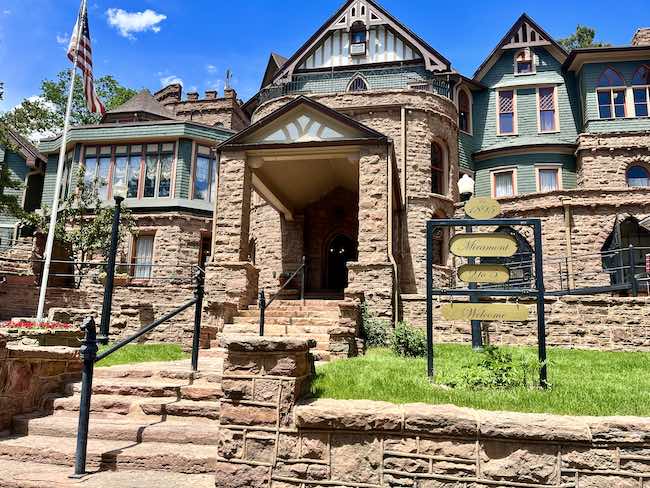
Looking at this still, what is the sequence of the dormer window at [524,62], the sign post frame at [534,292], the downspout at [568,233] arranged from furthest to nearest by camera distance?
the dormer window at [524,62] → the downspout at [568,233] → the sign post frame at [534,292]

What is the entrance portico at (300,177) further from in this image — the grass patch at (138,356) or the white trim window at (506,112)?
the white trim window at (506,112)

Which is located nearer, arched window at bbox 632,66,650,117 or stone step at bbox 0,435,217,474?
stone step at bbox 0,435,217,474

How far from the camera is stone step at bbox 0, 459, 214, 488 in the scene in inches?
168

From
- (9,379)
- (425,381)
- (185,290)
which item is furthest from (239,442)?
(185,290)

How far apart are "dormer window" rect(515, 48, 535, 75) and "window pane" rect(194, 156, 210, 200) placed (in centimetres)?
1594

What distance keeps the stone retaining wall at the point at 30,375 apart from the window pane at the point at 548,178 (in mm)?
20969

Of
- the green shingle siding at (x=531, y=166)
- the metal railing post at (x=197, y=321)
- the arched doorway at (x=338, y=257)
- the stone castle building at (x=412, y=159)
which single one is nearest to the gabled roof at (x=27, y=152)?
the stone castle building at (x=412, y=159)

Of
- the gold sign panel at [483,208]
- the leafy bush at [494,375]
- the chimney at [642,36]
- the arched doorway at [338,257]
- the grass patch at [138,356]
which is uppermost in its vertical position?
the chimney at [642,36]

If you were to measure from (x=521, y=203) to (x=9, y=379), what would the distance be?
61.3 feet

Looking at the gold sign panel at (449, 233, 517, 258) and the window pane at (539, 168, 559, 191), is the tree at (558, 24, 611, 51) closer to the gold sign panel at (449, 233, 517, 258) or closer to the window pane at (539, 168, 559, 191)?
the window pane at (539, 168, 559, 191)

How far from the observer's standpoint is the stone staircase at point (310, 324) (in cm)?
909

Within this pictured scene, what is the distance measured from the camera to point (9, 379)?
579 cm

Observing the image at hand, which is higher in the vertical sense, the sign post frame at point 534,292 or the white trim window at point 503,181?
the white trim window at point 503,181

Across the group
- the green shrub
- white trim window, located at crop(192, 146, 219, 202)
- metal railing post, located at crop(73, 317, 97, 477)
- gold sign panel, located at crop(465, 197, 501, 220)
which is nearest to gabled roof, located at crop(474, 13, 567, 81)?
white trim window, located at crop(192, 146, 219, 202)
